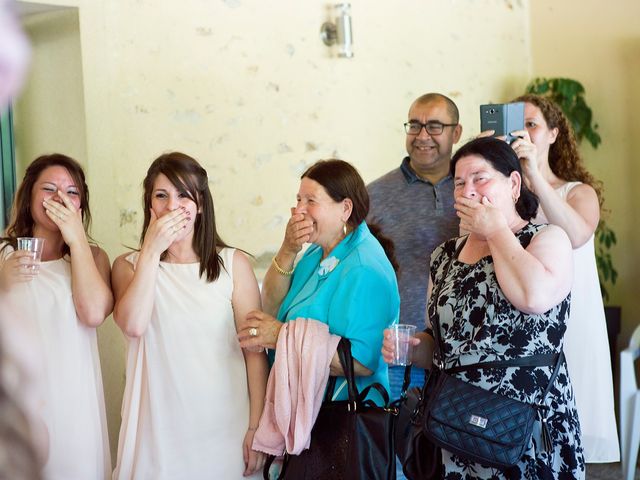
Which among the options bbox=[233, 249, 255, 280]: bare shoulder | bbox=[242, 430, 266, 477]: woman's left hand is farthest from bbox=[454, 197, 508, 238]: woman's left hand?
bbox=[242, 430, 266, 477]: woman's left hand

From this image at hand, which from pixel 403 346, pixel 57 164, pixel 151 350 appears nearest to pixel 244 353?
pixel 151 350

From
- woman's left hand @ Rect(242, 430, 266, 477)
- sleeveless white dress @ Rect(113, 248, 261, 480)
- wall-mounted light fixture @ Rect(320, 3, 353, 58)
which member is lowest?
woman's left hand @ Rect(242, 430, 266, 477)

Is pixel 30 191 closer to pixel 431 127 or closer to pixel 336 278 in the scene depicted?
pixel 336 278

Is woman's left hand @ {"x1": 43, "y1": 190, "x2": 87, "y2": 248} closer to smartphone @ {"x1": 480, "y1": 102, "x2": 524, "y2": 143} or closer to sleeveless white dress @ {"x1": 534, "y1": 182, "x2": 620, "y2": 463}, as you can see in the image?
smartphone @ {"x1": 480, "y1": 102, "x2": 524, "y2": 143}

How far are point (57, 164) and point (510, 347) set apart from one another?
61.1 inches

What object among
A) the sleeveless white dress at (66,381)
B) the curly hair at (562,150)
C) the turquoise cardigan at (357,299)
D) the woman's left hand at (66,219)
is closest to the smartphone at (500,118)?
the curly hair at (562,150)

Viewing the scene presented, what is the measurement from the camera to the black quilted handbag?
237cm

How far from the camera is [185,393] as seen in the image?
258 cm

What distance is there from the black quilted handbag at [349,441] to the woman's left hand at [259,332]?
0.21m

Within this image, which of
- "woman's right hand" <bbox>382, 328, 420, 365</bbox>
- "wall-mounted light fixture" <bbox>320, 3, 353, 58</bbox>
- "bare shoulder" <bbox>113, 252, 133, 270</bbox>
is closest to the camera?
"woman's right hand" <bbox>382, 328, 420, 365</bbox>

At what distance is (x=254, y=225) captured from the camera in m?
4.38

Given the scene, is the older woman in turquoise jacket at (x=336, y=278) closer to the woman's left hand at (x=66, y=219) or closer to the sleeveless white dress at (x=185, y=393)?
the sleeveless white dress at (x=185, y=393)

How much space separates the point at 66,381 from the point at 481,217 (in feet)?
4.35

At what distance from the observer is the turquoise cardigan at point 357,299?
99.7 inches
